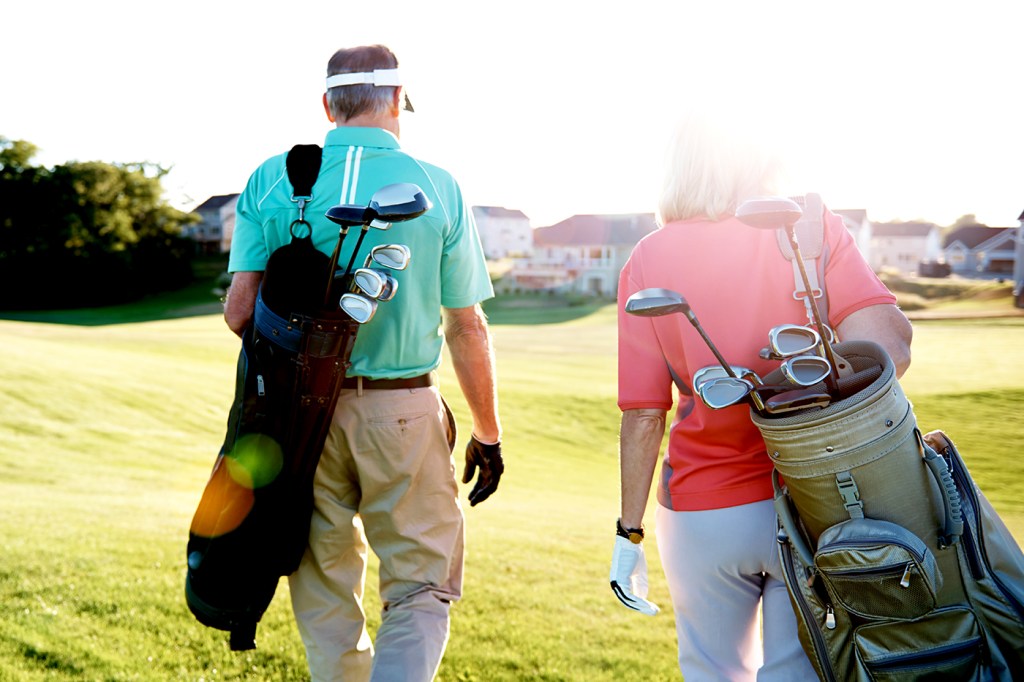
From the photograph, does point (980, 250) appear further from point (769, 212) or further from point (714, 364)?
point (769, 212)

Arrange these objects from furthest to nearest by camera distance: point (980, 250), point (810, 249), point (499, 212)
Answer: point (499, 212)
point (980, 250)
point (810, 249)

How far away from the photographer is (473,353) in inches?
130

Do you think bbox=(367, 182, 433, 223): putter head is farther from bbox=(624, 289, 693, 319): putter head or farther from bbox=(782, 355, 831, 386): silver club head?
bbox=(782, 355, 831, 386): silver club head

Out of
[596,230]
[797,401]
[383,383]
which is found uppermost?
[596,230]

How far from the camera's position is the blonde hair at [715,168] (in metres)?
2.55

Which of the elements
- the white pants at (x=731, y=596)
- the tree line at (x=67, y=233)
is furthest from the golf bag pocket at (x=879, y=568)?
the tree line at (x=67, y=233)

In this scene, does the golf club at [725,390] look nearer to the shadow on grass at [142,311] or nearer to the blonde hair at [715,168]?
the blonde hair at [715,168]

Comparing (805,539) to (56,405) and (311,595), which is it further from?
(56,405)

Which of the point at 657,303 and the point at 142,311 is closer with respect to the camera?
the point at 657,303

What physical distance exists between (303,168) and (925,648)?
228 cm

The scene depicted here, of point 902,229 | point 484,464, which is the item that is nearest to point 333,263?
point 484,464

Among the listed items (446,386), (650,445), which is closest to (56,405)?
(446,386)

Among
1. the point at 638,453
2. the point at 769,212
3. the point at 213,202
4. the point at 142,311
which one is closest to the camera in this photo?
the point at 769,212

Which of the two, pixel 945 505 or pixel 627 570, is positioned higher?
pixel 945 505
